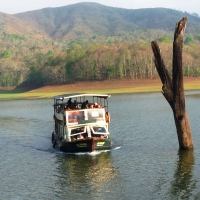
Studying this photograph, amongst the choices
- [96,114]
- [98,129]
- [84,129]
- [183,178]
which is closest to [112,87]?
[96,114]

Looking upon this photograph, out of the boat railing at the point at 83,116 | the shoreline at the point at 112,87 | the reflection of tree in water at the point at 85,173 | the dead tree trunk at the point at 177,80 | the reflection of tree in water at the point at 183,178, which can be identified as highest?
the dead tree trunk at the point at 177,80

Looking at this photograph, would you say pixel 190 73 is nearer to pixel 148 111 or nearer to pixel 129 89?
pixel 129 89

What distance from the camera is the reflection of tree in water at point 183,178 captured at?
2161cm

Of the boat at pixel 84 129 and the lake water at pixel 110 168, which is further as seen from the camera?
the boat at pixel 84 129

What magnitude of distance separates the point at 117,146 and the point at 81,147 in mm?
3743

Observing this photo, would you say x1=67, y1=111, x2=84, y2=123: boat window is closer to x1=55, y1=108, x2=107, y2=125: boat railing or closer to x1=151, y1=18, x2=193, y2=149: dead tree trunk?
x1=55, y1=108, x2=107, y2=125: boat railing

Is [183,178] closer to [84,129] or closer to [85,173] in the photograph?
[85,173]

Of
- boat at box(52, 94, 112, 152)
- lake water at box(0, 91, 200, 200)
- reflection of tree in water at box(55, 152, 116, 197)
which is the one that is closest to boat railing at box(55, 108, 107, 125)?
boat at box(52, 94, 112, 152)

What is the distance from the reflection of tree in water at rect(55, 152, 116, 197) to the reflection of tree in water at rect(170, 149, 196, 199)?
12.0 feet

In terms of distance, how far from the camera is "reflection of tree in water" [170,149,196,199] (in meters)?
21.6

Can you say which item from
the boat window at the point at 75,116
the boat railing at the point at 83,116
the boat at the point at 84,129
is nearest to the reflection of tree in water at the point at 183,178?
the boat at the point at 84,129

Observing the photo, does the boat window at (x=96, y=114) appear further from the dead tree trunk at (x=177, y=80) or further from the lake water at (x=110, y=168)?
the dead tree trunk at (x=177, y=80)

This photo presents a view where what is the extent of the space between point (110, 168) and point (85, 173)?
1.78 metres

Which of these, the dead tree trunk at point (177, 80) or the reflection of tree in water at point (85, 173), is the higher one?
the dead tree trunk at point (177, 80)
